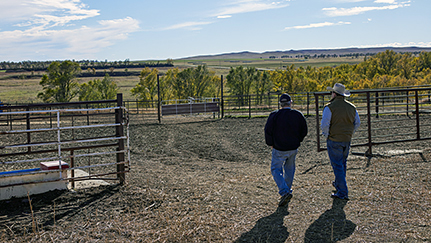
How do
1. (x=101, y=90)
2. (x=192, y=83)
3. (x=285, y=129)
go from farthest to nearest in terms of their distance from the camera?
(x=192, y=83), (x=101, y=90), (x=285, y=129)

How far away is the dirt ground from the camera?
422cm

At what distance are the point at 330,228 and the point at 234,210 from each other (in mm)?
1348

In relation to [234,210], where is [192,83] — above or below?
above

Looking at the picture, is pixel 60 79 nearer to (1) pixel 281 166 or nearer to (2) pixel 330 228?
(1) pixel 281 166

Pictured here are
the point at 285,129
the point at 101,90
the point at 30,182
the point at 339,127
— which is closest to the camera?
the point at 285,129

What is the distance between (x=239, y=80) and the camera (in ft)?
220

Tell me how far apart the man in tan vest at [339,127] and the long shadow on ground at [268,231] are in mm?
1149

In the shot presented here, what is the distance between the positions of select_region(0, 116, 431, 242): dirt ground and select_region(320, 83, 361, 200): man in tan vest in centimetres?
32

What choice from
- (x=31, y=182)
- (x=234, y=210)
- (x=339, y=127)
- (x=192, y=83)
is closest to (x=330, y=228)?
(x=234, y=210)

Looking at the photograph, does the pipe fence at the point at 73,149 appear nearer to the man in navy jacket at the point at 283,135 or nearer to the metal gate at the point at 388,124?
the man in navy jacket at the point at 283,135

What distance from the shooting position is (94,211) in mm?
5035

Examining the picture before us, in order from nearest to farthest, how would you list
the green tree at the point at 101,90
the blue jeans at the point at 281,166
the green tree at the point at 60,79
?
the blue jeans at the point at 281,166 → the green tree at the point at 60,79 → the green tree at the point at 101,90

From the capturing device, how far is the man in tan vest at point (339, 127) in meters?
5.35

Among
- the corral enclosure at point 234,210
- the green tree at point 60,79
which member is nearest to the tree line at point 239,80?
→ the green tree at point 60,79
